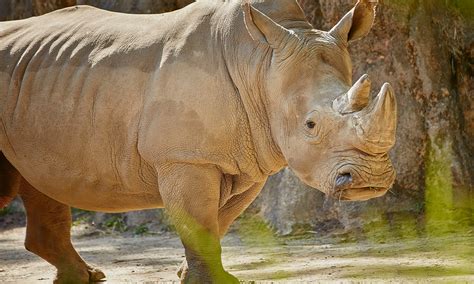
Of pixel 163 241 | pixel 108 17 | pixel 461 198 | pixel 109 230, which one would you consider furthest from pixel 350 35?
pixel 109 230

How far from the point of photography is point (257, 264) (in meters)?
9.26

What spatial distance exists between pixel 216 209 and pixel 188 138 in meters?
0.51

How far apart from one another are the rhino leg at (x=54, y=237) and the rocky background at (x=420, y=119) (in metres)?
3.08

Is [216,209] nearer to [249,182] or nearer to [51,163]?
[249,182]

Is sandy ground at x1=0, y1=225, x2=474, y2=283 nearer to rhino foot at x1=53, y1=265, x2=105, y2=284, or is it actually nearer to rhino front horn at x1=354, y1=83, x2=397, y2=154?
rhino foot at x1=53, y1=265, x2=105, y2=284

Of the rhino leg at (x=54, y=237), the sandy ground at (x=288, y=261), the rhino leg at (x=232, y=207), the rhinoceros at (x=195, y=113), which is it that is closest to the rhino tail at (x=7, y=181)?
the rhino leg at (x=54, y=237)

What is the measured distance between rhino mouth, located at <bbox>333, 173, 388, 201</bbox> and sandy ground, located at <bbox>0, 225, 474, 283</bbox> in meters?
1.00

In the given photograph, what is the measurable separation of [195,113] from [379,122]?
1.36 m

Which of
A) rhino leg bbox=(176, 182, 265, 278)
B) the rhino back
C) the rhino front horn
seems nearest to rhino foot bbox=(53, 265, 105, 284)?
the rhino back

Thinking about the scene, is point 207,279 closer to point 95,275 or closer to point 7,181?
point 95,275

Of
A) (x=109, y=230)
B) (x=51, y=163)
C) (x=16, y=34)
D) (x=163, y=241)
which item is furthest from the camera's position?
(x=109, y=230)

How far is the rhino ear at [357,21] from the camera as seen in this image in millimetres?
7471

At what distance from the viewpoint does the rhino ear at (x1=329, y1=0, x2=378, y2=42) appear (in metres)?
7.47

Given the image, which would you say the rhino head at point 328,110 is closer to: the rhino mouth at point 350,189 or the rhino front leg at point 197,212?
the rhino mouth at point 350,189
